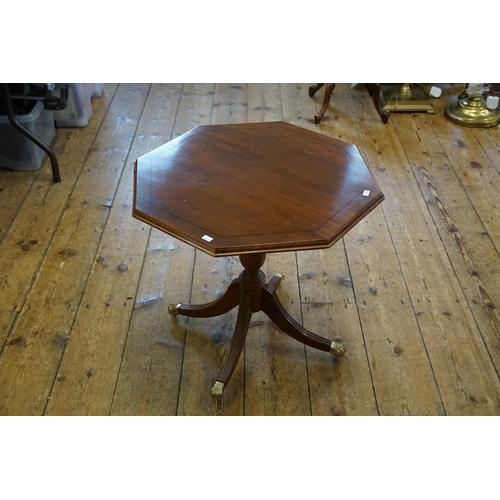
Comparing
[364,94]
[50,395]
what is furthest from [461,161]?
[50,395]

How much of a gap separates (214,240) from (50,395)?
83 centimetres

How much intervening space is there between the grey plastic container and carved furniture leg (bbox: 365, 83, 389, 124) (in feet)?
6.08

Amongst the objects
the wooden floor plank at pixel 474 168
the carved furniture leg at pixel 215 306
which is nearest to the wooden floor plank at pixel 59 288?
the carved furniture leg at pixel 215 306

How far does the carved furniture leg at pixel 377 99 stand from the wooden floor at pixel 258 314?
0.24 metres

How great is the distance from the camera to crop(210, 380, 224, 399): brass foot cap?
77.0 inches

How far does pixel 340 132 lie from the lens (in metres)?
3.50

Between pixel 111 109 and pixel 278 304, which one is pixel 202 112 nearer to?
pixel 111 109

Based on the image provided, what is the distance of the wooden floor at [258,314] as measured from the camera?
202 centimetres

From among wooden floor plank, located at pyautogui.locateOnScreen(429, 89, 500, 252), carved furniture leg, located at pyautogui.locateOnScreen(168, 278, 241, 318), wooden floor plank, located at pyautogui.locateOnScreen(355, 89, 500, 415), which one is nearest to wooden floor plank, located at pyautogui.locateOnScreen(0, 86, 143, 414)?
carved furniture leg, located at pyautogui.locateOnScreen(168, 278, 241, 318)

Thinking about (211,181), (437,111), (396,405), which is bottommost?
(437,111)

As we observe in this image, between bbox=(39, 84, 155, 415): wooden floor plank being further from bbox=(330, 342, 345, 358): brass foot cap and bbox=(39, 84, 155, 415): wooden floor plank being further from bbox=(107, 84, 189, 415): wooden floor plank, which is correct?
bbox=(330, 342, 345, 358): brass foot cap

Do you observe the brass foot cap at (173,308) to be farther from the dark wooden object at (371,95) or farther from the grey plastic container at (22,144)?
the dark wooden object at (371,95)

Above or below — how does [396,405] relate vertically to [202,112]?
above

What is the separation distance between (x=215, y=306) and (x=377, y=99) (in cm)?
205
